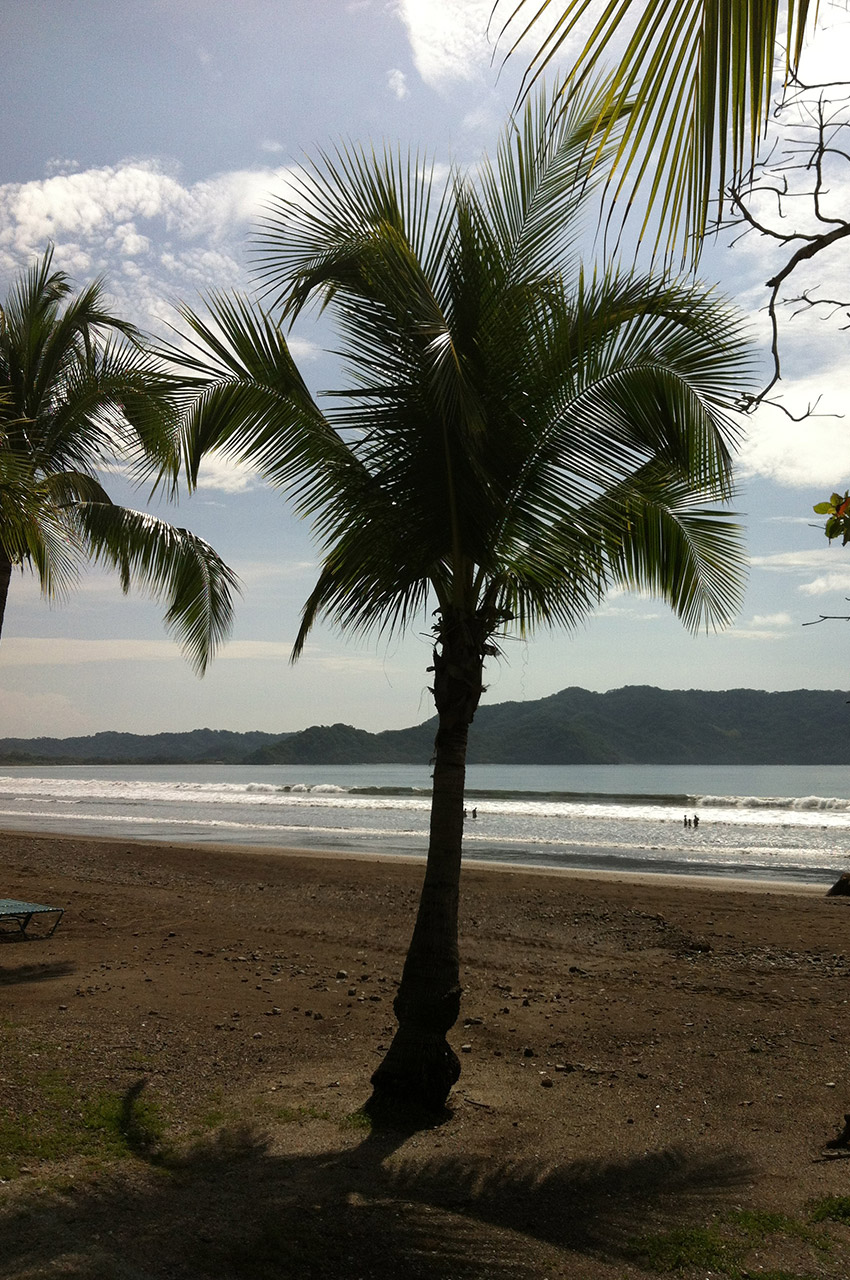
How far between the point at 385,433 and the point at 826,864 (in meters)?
20.9

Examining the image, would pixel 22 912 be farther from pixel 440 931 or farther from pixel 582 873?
pixel 582 873

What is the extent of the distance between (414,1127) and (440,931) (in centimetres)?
99

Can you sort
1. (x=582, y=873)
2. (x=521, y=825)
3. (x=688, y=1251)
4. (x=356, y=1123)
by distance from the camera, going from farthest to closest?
(x=521, y=825), (x=582, y=873), (x=356, y=1123), (x=688, y=1251)

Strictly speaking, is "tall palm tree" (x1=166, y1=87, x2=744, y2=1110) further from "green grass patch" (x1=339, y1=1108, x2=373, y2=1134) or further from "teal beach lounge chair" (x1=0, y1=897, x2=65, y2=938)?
"teal beach lounge chair" (x1=0, y1=897, x2=65, y2=938)

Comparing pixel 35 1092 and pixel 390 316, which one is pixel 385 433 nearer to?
pixel 390 316

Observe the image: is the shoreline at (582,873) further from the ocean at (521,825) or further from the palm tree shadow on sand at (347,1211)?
the palm tree shadow on sand at (347,1211)

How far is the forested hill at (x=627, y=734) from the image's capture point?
437ft

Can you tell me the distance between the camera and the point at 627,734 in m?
148

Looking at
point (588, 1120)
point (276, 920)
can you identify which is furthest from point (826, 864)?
point (588, 1120)

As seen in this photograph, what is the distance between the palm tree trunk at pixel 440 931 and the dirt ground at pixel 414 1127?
25cm

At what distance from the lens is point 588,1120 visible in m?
5.13

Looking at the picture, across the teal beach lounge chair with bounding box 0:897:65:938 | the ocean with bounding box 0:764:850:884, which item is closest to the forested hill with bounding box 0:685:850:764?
the ocean with bounding box 0:764:850:884

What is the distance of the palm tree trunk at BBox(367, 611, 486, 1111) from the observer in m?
5.09

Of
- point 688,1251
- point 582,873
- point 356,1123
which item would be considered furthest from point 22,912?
point 582,873
